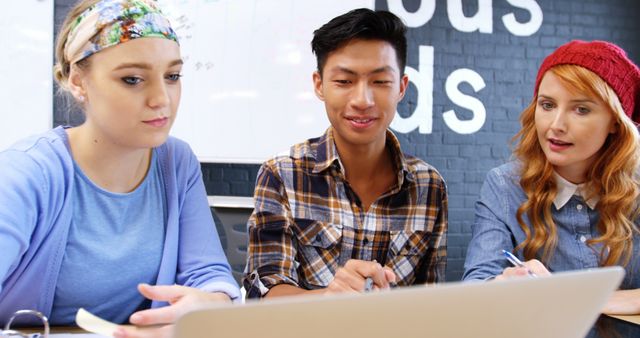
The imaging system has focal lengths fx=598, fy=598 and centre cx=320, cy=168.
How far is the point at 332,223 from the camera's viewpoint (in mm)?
1510

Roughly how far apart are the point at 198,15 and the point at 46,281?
2.28m

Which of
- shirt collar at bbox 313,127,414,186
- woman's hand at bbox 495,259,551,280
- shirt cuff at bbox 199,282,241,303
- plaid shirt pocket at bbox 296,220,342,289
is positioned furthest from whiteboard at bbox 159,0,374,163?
woman's hand at bbox 495,259,551,280

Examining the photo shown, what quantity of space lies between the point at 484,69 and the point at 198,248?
10.2 ft

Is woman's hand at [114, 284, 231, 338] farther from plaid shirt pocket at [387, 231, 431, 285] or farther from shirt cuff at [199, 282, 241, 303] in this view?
plaid shirt pocket at [387, 231, 431, 285]

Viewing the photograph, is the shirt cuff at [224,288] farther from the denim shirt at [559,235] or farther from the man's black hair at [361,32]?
the man's black hair at [361,32]

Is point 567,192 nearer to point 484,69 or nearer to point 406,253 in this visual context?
point 406,253

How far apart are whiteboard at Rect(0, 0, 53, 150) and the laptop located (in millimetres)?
2865

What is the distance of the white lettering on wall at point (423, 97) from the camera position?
3742 millimetres

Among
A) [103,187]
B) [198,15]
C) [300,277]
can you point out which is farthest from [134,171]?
[198,15]

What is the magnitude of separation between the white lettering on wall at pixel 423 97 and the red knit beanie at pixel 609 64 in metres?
2.26

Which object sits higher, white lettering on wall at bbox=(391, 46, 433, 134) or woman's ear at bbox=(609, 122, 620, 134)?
white lettering on wall at bbox=(391, 46, 433, 134)

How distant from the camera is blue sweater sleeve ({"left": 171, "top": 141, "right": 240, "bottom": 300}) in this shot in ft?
3.72

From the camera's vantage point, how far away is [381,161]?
1.61 meters

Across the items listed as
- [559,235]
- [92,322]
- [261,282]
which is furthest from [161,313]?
[559,235]
